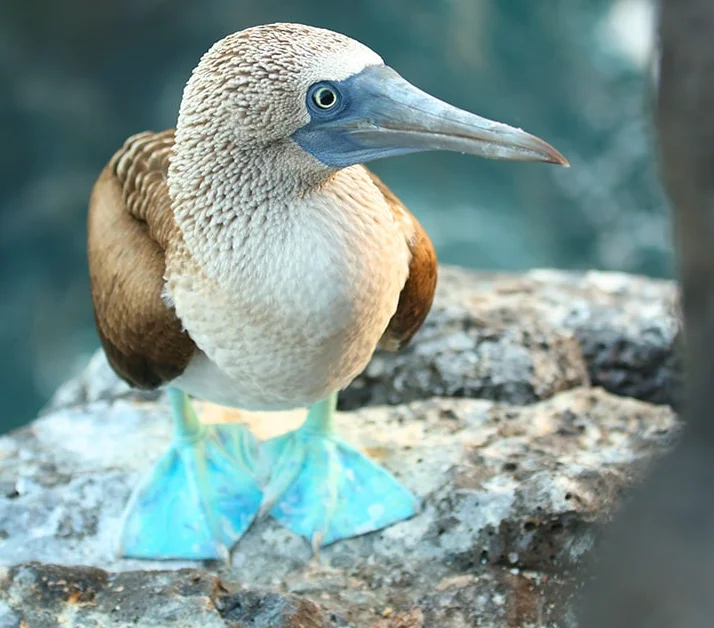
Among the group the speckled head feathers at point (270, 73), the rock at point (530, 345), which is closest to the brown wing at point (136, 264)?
the speckled head feathers at point (270, 73)

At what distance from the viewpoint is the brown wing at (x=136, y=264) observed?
2916mm

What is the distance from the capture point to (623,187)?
8891mm

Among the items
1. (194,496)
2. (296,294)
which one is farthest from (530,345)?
(296,294)

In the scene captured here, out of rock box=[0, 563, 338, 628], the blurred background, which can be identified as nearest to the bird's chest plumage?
rock box=[0, 563, 338, 628]

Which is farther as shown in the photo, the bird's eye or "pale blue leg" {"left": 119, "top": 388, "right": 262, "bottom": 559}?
"pale blue leg" {"left": 119, "top": 388, "right": 262, "bottom": 559}

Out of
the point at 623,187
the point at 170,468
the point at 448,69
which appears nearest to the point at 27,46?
the point at 448,69

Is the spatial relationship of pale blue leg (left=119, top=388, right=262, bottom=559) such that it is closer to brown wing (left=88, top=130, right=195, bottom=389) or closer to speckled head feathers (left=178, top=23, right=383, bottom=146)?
brown wing (left=88, top=130, right=195, bottom=389)

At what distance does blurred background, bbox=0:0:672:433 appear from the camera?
8352 mm

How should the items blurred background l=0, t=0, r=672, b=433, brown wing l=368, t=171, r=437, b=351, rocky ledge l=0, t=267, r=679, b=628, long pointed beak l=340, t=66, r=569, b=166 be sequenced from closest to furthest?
long pointed beak l=340, t=66, r=569, b=166 → rocky ledge l=0, t=267, r=679, b=628 → brown wing l=368, t=171, r=437, b=351 → blurred background l=0, t=0, r=672, b=433

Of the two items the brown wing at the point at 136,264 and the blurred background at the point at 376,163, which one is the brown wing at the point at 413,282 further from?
the blurred background at the point at 376,163

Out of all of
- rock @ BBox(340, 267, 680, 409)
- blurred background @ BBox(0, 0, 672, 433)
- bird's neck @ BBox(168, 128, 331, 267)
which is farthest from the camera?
blurred background @ BBox(0, 0, 672, 433)

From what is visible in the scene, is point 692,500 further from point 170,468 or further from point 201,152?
point 170,468

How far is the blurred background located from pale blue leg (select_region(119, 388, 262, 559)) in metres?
4.70

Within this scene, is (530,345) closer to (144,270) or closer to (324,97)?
(144,270)
